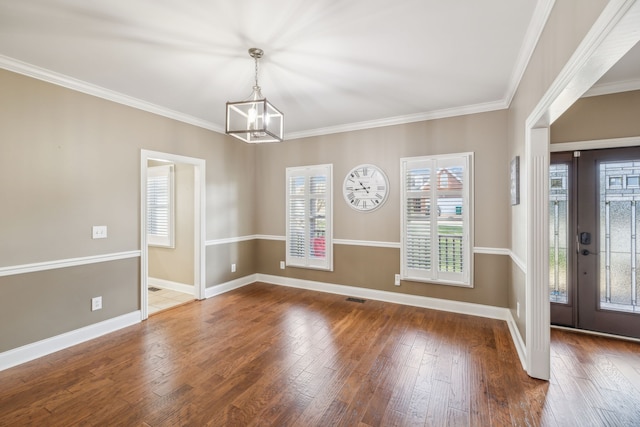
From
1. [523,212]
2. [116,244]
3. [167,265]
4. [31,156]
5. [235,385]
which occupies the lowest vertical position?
[235,385]

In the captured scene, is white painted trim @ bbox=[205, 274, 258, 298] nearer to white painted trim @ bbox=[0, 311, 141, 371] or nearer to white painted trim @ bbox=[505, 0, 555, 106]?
white painted trim @ bbox=[0, 311, 141, 371]

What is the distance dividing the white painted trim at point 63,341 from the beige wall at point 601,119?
Result: 18.0 feet

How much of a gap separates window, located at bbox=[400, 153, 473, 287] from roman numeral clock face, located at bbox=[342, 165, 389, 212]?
337mm

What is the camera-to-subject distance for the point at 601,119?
3.02 meters

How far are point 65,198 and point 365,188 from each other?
12.1 feet

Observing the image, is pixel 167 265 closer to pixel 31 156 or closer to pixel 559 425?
pixel 31 156

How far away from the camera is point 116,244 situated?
331cm

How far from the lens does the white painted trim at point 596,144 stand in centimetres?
292

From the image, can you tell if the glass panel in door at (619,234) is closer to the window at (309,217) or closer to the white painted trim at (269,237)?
the window at (309,217)

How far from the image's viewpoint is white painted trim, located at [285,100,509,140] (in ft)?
11.8

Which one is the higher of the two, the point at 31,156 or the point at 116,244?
the point at 31,156

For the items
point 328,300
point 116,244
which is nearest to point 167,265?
point 116,244

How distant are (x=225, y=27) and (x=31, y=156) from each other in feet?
7.57

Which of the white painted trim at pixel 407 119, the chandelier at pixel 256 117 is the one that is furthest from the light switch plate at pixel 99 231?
the white painted trim at pixel 407 119
